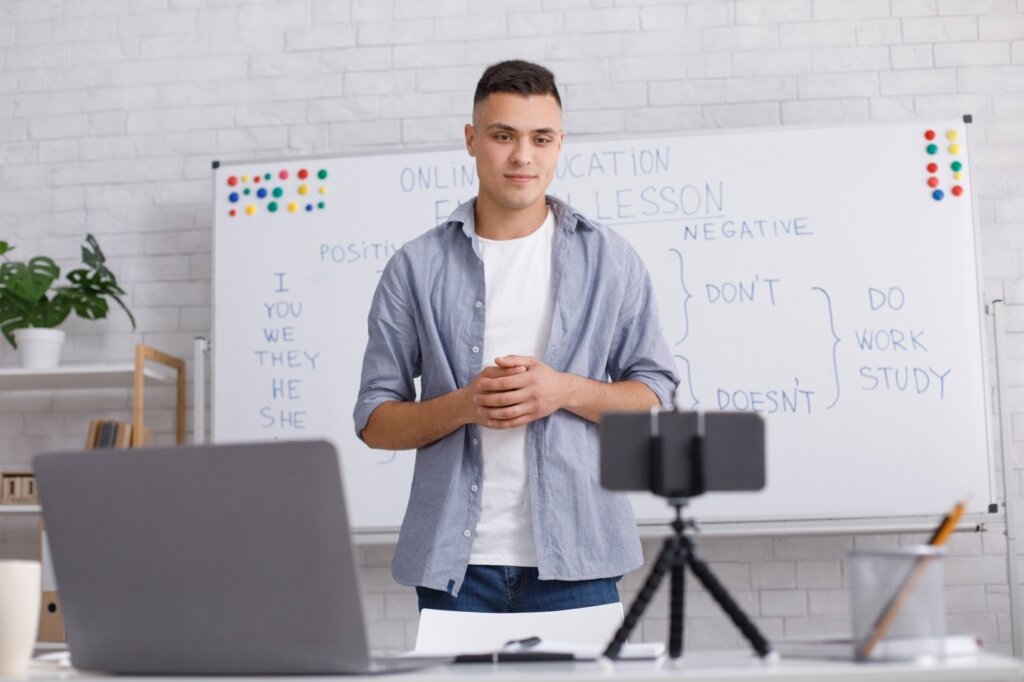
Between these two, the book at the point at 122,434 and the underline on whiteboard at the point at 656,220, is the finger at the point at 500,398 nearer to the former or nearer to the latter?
the underline on whiteboard at the point at 656,220

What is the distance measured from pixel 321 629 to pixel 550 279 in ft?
2.91

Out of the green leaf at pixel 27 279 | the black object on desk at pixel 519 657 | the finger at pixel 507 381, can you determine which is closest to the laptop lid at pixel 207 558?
the black object on desk at pixel 519 657

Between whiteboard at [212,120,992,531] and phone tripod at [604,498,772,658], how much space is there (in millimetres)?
1823

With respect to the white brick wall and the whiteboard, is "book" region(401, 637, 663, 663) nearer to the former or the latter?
the whiteboard

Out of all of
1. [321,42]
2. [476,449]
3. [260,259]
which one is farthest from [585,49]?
[476,449]

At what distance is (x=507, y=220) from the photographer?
1.68 m

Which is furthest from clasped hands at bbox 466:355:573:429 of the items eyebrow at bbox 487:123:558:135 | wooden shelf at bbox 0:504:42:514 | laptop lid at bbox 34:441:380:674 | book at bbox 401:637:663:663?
wooden shelf at bbox 0:504:42:514

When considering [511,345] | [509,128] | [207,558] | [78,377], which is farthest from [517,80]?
[78,377]

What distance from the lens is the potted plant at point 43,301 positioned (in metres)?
3.02

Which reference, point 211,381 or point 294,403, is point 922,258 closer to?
point 294,403

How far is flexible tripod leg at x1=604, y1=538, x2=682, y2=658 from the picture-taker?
91 cm

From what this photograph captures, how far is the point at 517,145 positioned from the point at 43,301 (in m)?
1.95

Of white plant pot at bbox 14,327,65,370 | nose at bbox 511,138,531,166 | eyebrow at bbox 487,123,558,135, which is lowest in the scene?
white plant pot at bbox 14,327,65,370

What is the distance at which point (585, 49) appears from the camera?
3.15 metres
